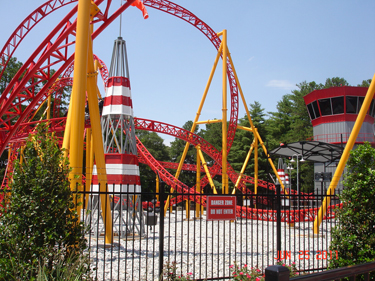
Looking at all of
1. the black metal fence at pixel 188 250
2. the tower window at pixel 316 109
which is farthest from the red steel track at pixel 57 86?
the tower window at pixel 316 109

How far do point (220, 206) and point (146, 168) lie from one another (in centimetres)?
3976

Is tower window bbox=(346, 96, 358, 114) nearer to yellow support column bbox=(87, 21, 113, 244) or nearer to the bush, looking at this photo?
yellow support column bbox=(87, 21, 113, 244)

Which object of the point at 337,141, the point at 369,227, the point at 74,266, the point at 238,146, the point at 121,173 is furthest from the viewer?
the point at 238,146

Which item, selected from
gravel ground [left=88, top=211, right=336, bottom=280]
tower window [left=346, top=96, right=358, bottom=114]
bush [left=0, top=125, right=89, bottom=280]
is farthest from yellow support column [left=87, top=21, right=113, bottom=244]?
tower window [left=346, top=96, right=358, bottom=114]

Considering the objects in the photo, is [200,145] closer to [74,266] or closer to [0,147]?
[0,147]

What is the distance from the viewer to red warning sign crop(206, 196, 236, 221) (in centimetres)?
589

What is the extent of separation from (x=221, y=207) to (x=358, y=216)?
2.23 metres

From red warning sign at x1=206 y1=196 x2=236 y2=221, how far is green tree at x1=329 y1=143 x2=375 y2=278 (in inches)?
69.8

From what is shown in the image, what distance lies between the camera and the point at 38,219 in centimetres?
430

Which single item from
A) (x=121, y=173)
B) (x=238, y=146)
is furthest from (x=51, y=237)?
(x=238, y=146)

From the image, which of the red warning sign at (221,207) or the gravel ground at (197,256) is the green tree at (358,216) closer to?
the gravel ground at (197,256)

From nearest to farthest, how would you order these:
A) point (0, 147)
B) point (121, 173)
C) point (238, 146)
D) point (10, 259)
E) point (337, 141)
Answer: point (10, 259)
point (121, 173)
point (0, 147)
point (337, 141)
point (238, 146)

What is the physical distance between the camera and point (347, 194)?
6.07 metres

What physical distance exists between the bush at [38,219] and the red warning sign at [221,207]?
2145 mm
